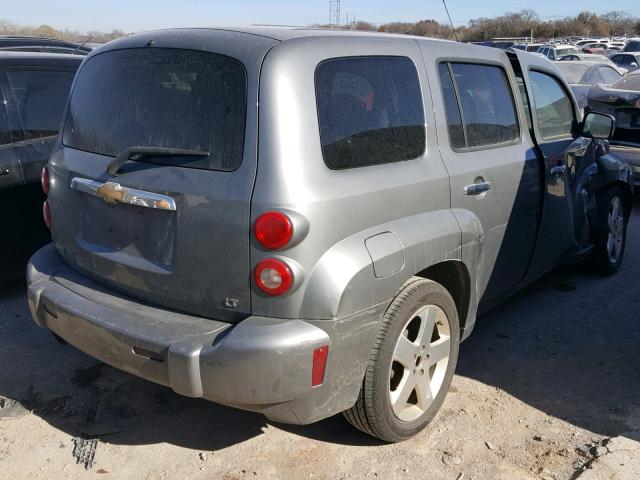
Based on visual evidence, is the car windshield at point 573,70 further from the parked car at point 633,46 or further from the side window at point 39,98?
the parked car at point 633,46

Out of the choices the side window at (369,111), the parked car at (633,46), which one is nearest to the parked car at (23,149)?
the side window at (369,111)

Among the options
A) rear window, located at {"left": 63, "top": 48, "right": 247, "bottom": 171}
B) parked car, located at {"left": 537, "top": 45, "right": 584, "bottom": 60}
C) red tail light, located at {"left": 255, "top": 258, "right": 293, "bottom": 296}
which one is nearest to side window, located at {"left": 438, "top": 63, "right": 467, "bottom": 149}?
rear window, located at {"left": 63, "top": 48, "right": 247, "bottom": 171}

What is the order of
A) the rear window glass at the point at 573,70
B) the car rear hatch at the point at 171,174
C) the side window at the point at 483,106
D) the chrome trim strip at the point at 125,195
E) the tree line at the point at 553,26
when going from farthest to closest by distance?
the tree line at the point at 553,26 → the rear window glass at the point at 573,70 → the side window at the point at 483,106 → the chrome trim strip at the point at 125,195 → the car rear hatch at the point at 171,174

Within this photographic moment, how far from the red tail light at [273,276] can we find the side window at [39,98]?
Answer: 9.75ft

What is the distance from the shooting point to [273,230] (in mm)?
2449

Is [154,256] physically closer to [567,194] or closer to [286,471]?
[286,471]

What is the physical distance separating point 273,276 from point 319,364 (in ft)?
1.26

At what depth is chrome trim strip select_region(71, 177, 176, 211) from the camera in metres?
2.65

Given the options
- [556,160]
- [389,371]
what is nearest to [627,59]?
[556,160]

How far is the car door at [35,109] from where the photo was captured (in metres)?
4.64

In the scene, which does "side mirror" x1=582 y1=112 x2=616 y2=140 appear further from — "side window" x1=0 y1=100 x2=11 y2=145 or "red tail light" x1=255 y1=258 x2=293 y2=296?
"side window" x1=0 y1=100 x2=11 y2=145

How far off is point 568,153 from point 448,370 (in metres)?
1.94

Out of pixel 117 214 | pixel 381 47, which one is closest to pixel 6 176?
pixel 117 214

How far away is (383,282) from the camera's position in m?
2.69
